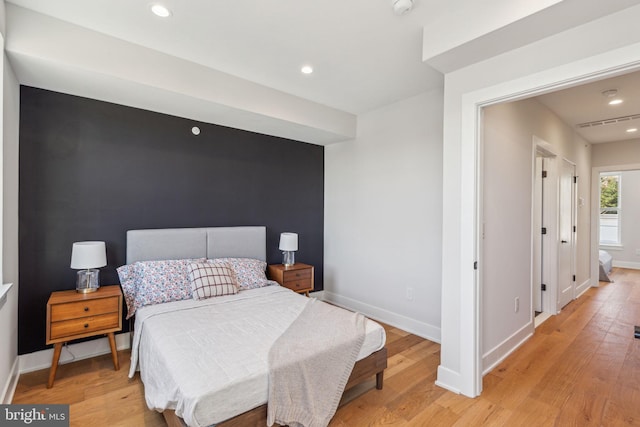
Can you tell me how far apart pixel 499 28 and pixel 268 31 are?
1552 millimetres

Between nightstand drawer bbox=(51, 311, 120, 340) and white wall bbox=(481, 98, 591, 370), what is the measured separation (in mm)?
3018

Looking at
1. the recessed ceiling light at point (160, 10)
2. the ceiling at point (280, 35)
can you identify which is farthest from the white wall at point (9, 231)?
the recessed ceiling light at point (160, 10)

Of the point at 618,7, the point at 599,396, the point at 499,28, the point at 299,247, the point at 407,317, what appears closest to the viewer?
the point at 618,7

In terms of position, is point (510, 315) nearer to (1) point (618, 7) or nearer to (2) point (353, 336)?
(2) point (353, 336)

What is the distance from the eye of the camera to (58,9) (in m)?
2.06

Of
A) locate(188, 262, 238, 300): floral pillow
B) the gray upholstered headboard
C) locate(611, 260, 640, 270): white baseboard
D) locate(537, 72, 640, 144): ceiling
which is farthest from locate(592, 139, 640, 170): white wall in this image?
locate(188, 262, 238, 300): floral pillow

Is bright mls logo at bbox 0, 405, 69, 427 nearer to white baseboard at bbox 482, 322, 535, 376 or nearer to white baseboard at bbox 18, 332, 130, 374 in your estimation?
white baseboard at bbox 18, 332, 130, 374

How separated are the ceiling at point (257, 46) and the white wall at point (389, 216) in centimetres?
49

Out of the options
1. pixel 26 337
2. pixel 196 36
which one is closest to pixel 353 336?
pixel 196 36

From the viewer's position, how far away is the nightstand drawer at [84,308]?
7.63 ft

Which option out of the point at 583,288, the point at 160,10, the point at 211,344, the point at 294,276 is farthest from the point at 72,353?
the point at 583,288

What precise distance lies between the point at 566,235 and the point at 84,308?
5.74 m

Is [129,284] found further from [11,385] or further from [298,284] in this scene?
[298,284]

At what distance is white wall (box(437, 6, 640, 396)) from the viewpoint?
1.83 m
